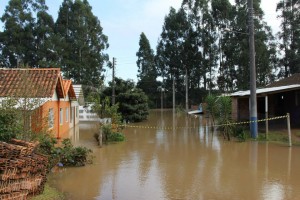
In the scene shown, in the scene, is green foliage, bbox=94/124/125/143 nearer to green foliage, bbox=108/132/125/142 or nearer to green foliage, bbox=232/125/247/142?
green foliage, bbox=108/132/125/142

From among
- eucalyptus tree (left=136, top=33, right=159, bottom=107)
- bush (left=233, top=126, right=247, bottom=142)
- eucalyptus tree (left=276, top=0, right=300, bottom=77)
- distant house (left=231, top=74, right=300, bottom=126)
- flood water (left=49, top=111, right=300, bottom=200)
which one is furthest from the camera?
eucalyptus tree (left=136, top=33, right=159, bottom=107)

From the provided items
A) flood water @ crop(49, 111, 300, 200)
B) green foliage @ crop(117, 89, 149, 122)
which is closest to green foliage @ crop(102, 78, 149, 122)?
green foliage @ crop(117, 89, 149, 122)

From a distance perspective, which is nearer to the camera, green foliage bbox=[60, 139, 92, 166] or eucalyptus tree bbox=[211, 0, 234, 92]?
green foliage bbox=[60, 139, 92, 166]

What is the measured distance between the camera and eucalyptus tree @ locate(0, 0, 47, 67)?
4956 cm

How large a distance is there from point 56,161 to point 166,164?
3.87 meters

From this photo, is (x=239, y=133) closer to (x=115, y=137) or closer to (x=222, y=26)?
(x=115, y=137)

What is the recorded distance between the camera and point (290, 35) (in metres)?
50.1

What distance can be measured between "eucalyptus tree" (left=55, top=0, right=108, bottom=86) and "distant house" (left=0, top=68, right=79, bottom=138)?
2560 centimetres

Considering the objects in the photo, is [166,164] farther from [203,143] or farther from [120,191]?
[203,143]

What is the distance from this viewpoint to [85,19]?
51.9m

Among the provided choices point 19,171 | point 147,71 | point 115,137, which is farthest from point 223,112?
point 147,71

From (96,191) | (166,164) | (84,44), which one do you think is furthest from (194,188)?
(84,44)

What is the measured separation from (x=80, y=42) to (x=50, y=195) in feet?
146

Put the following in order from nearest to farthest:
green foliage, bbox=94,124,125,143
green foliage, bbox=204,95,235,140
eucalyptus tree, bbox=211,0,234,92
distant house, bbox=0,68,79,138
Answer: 1. distant house, bbox=0,68,79,138
2. green foliage, bbox=94,124,125,143
3. green foliage, bbox=204,95,235,140
4. eucalyptus tree, bbox=211,0,234,92
